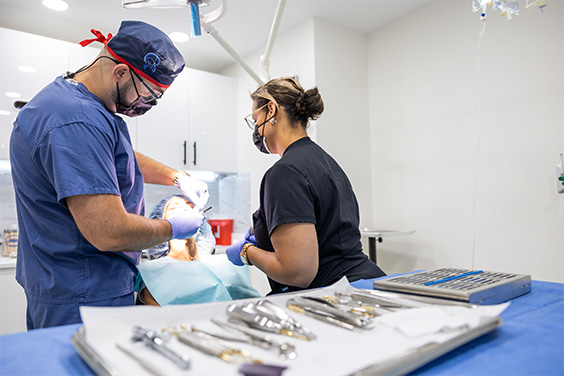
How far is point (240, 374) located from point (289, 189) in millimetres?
705

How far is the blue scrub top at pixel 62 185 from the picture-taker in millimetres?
1029

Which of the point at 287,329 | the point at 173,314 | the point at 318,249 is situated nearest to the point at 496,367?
the point at 287,329

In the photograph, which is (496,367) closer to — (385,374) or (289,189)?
(385,374)

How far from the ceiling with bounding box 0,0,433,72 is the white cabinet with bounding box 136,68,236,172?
0.42 m

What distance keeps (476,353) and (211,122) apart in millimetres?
3239

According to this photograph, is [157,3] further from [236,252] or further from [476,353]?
[476,353]

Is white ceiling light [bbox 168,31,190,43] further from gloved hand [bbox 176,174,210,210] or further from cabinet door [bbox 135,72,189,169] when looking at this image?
gloved hand [bbox 176,174,210,210]

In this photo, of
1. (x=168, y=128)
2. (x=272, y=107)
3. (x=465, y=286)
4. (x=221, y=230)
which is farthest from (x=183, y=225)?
(x=168, y=128)

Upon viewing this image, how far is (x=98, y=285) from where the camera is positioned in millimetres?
1117

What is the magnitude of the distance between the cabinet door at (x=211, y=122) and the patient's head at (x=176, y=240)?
167cm

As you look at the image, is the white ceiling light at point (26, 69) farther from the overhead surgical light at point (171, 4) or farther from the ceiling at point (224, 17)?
the overhead surgical light at point (171, 4)

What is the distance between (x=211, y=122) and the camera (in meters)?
3.58

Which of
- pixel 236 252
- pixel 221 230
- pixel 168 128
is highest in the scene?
pixel 168 128

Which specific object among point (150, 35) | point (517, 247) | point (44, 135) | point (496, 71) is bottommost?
point (517, 247)
